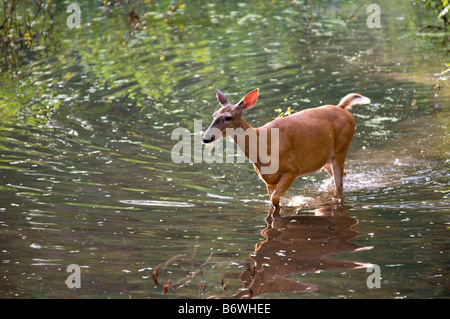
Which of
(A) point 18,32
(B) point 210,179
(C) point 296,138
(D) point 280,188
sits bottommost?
(B) point 210,179

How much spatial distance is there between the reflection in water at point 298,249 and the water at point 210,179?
0.09ft

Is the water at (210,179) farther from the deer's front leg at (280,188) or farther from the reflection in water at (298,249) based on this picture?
the deer's front leg at (280,188)

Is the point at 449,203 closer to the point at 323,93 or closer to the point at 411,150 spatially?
the point at 411,150

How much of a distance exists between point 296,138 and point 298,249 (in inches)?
68.6

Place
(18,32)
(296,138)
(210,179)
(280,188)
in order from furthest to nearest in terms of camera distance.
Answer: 1. (18,32)
2. (210,179)
3. (296,138)
4. (280,188)

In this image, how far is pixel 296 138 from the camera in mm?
8781

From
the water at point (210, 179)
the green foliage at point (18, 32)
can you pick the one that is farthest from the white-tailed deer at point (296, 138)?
the green foliage at point (18, 32)

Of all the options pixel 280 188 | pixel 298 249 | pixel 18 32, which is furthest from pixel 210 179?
pixel 18 32

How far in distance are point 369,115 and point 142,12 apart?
1244cm

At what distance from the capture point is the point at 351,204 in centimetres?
897

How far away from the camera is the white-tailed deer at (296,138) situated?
8234mm

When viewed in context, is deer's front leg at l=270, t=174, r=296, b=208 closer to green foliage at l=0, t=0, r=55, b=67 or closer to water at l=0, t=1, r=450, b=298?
water at l=0, t=1, r=450, b=298

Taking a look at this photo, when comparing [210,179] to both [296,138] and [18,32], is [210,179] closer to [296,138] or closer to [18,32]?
[296,138]
